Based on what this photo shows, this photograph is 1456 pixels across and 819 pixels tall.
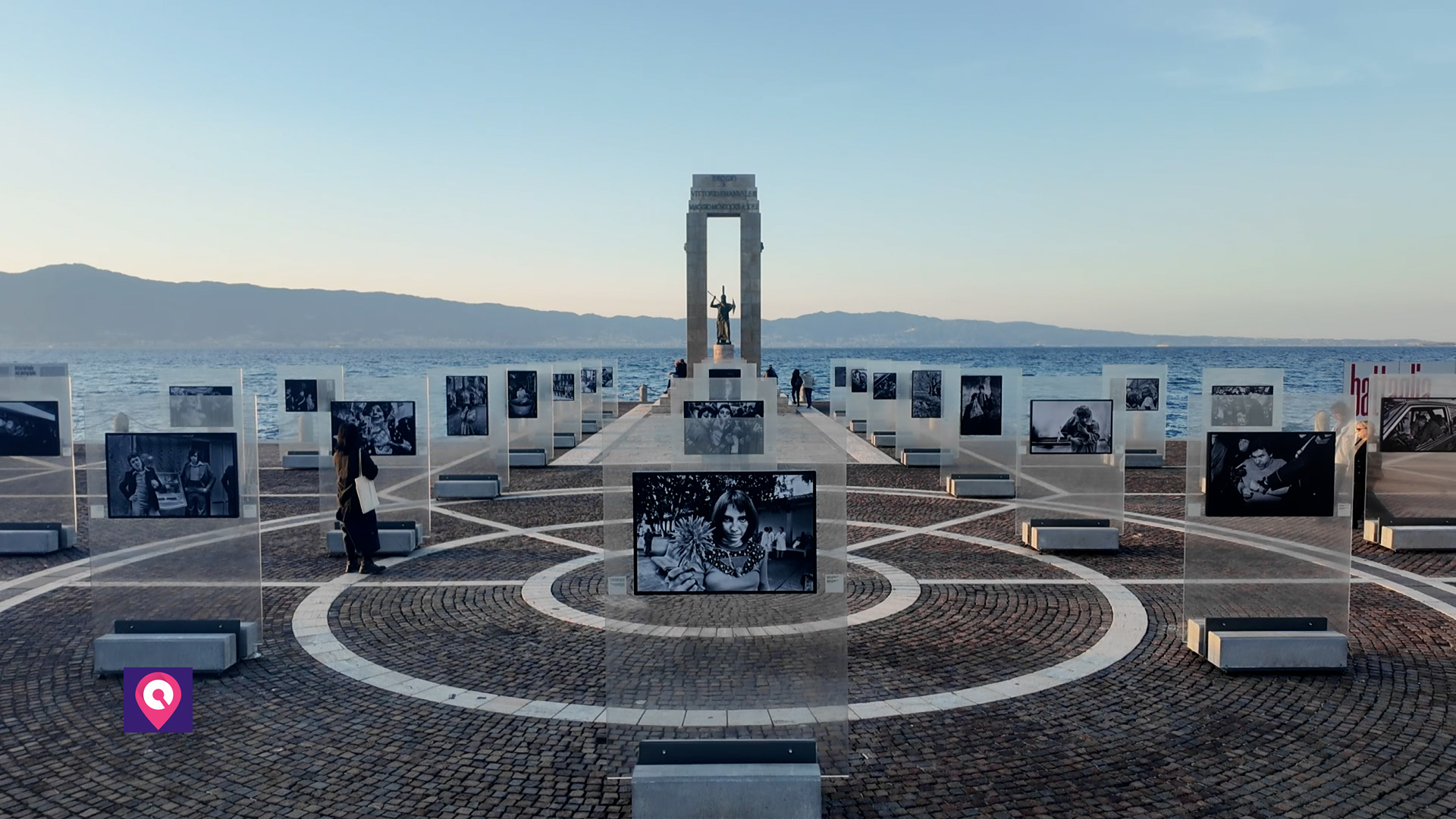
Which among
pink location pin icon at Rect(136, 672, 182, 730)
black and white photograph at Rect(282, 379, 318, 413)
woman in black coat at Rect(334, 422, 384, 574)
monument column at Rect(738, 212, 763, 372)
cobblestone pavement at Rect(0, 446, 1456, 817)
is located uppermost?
monument column at Rect(738, 212, 763, 372)

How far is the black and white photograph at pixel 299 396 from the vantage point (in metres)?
24.6

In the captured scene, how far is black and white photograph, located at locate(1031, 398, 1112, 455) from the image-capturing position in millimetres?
16000

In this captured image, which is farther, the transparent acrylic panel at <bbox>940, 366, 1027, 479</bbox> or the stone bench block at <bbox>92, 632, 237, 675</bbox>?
the transparent acrylic panel at <bbox>940, 366, 1027, 479</bbox>

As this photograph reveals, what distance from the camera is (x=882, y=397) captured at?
32031mm

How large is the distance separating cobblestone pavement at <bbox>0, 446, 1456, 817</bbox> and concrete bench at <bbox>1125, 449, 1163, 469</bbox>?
37.6 feet

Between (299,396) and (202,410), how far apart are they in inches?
617

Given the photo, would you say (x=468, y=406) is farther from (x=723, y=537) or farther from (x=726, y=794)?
(x=726, y=794)

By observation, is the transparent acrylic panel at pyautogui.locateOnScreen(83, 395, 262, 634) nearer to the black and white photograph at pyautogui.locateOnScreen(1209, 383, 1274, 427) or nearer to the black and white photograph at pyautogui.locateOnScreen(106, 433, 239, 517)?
the black and white photograph at pyautogui.locateOnScreen(106, 433, 239, 517)

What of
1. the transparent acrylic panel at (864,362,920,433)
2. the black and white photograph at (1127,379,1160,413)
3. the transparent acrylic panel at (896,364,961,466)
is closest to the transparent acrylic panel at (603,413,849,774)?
the transparent acrylic panel at (896,364,961,466)

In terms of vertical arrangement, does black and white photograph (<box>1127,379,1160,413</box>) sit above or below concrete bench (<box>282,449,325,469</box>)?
above

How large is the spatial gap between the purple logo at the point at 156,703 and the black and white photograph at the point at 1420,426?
1810cm

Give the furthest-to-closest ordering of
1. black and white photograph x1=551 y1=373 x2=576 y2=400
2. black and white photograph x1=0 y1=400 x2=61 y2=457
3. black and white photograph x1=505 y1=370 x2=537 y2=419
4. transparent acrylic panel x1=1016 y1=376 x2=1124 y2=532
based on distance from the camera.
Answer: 1. black and white photograph x1=551 y1=373 x2=576 y2=400
2. black and white photograph x1=505 y1=370 x2=537 y2=419
3. black and white photograph x1=0 y1=400 x2=61 y2=457
4. transparent acrylic panel x1=1016 y1=376 x2=1124 y2=532

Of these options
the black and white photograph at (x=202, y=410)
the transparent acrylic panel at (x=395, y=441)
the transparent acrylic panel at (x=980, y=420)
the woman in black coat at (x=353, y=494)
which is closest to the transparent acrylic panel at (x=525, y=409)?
the transparent acrylic panel at (x=395, y=441)

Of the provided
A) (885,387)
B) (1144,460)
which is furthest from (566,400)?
(1144,460)
